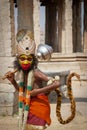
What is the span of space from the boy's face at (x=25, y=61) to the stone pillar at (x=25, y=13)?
10304 mm

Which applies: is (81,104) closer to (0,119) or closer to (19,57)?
(0,119)

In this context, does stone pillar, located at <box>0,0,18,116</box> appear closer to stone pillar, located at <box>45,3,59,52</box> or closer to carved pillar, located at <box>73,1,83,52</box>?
carved pillar, located at <box>73,1,83,52</box>

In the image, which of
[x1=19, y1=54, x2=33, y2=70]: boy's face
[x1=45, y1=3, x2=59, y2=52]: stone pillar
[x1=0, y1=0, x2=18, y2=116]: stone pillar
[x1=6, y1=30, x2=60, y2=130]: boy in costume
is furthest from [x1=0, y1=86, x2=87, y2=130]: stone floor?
[x1=45, y1=3, x2=59, y2=52]: stone pillar

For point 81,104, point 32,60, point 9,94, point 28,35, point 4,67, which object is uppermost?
point 28,35

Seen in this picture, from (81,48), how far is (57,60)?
4881 mm

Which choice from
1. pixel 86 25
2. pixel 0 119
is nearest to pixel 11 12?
pixel 0 119

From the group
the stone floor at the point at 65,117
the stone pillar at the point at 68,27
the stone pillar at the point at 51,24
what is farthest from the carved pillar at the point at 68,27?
the stone floor at the point at 65,117

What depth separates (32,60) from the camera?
4.00m

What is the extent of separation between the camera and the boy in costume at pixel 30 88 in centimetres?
387

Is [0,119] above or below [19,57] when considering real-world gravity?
below

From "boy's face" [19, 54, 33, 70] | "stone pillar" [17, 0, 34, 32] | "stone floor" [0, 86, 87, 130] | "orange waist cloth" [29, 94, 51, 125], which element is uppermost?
"stone pillar" [17, 0, 34, 32]

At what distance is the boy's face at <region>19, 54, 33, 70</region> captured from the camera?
3.94 metres

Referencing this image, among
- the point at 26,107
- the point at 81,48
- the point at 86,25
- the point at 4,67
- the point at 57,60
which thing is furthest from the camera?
the point at 81,48

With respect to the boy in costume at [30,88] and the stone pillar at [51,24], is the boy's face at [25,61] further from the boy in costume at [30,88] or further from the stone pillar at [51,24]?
the stone pillar at [51,24]
